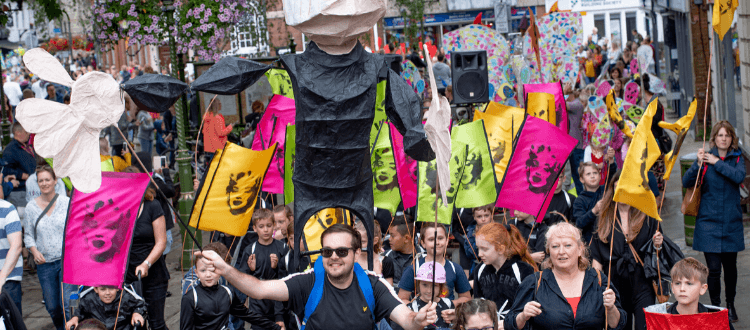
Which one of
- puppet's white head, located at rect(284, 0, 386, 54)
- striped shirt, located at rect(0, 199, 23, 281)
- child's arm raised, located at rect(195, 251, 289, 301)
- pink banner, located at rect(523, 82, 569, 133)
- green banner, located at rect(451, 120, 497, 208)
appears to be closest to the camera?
child's arm raised, located at rect(195, 251, 289, 301)

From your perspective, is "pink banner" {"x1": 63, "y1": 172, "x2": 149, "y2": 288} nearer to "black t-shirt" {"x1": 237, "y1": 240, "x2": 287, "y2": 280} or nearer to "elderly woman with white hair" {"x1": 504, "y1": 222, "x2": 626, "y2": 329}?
"black t-shirt" {"x1": 237, "y1": 240, "x2": 287, "y2": 280}

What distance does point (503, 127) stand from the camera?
7.29 metres

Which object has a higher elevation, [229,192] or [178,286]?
[229,192]

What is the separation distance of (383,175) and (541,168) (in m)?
1.26

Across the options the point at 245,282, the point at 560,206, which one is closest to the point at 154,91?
the point at 245,282

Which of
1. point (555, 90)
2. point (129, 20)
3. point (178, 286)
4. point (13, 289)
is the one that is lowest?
point (178, 286)

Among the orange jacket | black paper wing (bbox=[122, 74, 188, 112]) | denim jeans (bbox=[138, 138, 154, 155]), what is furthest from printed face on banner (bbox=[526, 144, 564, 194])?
denim jeans (bbox=[138, 138, 154, 155])

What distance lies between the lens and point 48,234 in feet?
22.6

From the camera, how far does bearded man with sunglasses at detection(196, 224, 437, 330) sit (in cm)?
398

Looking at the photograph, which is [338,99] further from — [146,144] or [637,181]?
[146,144]

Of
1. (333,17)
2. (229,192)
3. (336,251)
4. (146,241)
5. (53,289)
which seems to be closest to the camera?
(336,251)

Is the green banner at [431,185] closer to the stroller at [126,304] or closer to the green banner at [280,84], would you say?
the green banner at [280,84]

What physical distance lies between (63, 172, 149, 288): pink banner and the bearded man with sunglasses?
1992 mm

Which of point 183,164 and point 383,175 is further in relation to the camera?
point 183,164
